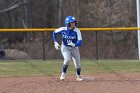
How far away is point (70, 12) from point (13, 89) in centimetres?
3402

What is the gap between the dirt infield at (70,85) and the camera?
1253 centimetres

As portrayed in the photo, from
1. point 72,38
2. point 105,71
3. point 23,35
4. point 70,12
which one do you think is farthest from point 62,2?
point 72,38

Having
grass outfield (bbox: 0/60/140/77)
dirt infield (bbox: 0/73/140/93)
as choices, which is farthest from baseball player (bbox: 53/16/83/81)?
grass outfield (bbox: 0/60/140/77)

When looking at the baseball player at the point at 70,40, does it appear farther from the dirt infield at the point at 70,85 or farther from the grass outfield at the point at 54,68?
the grass outfield at the point at 54,68

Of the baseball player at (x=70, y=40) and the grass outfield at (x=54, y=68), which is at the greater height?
the baseball player at (x=70, y=40)

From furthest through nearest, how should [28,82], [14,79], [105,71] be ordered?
[105,71]
[14,79]
[28,82]

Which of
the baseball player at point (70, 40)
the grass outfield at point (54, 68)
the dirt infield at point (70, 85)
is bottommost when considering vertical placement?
the grass outfield at point (54, 68)

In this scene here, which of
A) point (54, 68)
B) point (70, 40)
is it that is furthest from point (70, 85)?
point (54, 68)

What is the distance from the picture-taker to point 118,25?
43.5m

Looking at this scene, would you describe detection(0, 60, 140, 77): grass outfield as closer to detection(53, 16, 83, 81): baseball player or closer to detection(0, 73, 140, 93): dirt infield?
detection(0, 73, 140, 93): dirt infield

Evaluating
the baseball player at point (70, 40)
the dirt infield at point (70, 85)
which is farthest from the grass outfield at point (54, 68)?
the baseball player at point (70, 40)

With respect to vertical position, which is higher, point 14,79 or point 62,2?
point 62,2

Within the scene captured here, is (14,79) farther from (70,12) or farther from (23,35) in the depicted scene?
(70,12)

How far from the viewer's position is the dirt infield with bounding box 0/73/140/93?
1253 cm
